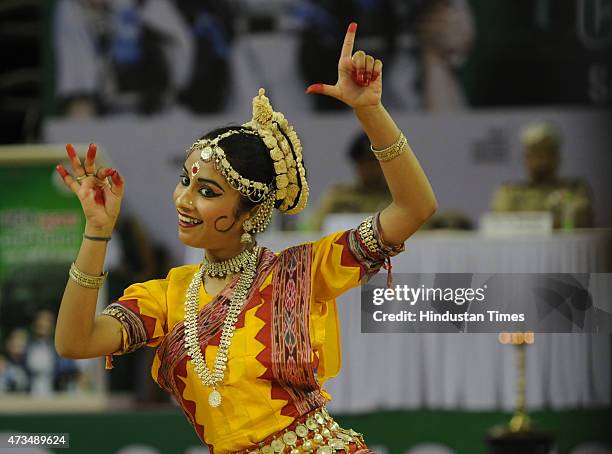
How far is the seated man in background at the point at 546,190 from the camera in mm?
5039

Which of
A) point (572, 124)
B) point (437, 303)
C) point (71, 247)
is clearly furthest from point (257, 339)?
point (572, 124)

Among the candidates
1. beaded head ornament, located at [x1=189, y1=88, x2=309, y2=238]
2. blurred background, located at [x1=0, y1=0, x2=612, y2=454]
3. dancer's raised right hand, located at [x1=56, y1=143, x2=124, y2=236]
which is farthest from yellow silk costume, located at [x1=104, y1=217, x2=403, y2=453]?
blurred background, located at [x1=0, y1=0, x2=612, y2=454]

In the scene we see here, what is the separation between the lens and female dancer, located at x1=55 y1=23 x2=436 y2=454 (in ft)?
8.48

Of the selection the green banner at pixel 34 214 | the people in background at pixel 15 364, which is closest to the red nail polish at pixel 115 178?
the green banner at pixel 34 214

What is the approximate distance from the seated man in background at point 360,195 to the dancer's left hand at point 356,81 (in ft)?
8.66

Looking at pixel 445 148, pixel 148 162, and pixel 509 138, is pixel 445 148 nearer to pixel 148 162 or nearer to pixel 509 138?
pixel 509 138

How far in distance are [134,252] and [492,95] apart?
1.99m

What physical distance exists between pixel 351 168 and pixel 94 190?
132 inches

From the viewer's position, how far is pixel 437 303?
3.52 meters

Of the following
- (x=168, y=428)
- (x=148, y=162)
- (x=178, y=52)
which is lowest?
(x=168, y=428)

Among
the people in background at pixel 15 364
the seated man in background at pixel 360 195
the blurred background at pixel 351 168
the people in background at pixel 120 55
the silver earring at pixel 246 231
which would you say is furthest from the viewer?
the people in background at pixel 120 55

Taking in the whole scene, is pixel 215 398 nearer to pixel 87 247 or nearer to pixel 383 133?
pixel 87 247

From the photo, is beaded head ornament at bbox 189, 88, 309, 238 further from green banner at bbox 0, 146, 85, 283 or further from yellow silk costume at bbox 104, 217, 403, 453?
green banner at bbox 0, 146, 85, 283

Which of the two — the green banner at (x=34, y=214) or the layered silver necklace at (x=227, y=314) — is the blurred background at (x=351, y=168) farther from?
the layered silver necklace at (x=227, y=314)
